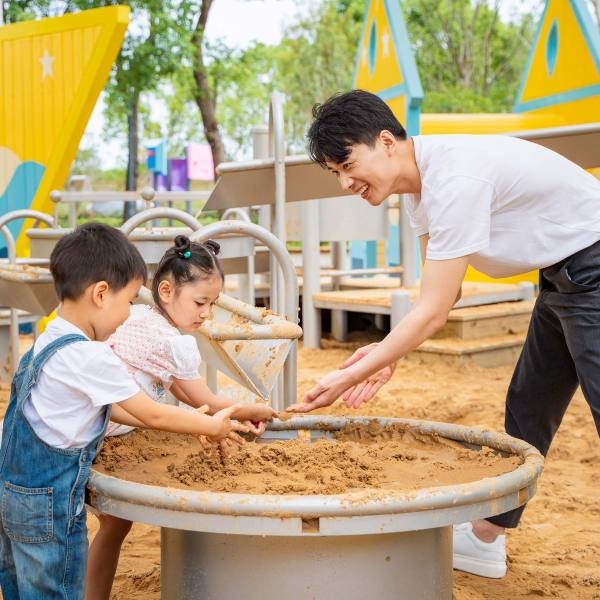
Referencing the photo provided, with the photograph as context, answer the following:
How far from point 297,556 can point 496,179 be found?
1006 mm

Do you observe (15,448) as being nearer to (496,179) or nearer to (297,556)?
(297,556)

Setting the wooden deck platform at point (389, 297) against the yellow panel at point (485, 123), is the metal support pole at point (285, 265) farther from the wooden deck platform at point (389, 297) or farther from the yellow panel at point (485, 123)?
the yellow panel at point (485, 123)

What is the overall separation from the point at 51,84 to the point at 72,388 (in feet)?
20.9

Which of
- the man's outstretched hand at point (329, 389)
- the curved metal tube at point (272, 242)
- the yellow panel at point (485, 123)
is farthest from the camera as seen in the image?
the yellow panel at point (485, 123)

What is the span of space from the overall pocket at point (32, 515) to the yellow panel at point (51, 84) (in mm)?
5950

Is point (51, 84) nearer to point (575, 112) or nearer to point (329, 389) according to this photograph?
point (575, 112)

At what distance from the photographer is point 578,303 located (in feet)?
7.63

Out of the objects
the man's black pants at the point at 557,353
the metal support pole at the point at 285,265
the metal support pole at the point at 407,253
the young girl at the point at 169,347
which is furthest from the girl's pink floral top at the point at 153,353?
the metal support pole at the point at 407,253

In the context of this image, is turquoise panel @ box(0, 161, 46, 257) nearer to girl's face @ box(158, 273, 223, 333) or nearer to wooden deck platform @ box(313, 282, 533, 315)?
wooden deck platform @ box(313, 282, 533, 315)

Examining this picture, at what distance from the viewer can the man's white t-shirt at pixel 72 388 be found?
1916mm

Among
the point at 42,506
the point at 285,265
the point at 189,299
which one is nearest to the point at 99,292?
the point at 42,506

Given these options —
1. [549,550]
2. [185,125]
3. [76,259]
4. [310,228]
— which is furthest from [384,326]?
[185,125]

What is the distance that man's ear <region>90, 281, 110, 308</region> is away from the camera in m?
1.97

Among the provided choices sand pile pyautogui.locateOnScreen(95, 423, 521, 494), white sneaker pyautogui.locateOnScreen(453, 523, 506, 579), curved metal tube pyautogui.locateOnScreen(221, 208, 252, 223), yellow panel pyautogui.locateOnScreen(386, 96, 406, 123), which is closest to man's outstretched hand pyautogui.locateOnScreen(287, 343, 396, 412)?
sand pile pyautogui.locateOnScreen(95, 423, 521, 494)
